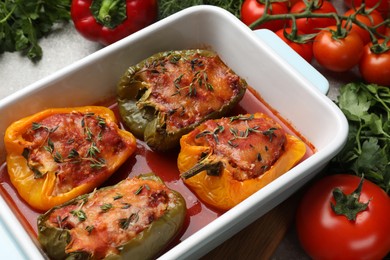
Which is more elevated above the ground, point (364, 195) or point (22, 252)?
point (22, 252)

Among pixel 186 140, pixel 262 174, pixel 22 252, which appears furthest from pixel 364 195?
pixel 22 252

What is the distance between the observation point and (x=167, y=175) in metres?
2.44

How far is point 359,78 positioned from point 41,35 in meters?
1.56

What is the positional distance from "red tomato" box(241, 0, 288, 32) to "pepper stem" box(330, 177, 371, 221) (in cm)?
100

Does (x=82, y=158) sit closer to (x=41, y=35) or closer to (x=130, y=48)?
(x=130, y=48)

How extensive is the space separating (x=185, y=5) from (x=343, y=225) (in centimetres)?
127

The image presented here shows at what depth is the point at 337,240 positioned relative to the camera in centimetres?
241

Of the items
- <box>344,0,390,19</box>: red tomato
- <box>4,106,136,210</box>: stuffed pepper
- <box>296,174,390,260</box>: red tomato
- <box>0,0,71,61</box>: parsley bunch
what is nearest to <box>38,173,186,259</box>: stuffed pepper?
<box>4,106,136,210</box>: stuffed pepper

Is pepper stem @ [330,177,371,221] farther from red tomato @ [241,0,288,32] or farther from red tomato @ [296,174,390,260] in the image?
red tomato @ [241,0,288,32]

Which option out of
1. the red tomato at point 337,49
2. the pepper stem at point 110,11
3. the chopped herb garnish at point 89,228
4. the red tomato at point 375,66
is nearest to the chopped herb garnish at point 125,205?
the chopped herb garnish at point 89,228

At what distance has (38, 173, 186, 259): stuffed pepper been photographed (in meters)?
2.03

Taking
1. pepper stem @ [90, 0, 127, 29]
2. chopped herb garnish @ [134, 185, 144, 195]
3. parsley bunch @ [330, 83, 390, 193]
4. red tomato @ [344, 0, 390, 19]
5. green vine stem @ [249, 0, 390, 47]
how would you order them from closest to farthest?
chopped herb garnish @ [134, 185, 144, 195] < parsley bunch @ [330, 83, 390, 193] < green vine stem @ [249, 0, 390, 47] < pepper stem @ [90, 0, 127, 29] < red tomato @ [344, 0, 390, 19]

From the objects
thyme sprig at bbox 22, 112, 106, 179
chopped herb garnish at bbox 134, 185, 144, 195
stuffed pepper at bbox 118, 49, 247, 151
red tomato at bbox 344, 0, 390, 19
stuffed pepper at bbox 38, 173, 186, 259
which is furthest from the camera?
red tomato at bbox 344, 0, 390, 19

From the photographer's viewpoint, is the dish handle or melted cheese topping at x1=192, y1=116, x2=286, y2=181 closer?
melted cheese topping at x1=192, y1=116, x2=286, y2=181
